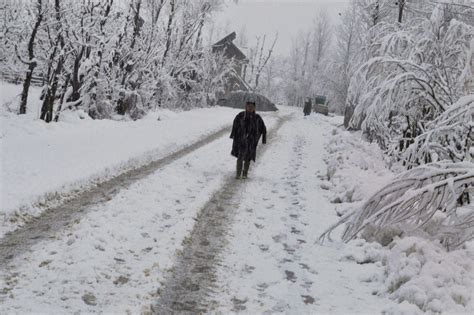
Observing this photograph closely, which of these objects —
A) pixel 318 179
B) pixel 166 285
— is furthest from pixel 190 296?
pixel 318 179

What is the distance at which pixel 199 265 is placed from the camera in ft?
15.7

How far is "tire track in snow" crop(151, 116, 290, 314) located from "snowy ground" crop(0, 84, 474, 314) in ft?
0.21

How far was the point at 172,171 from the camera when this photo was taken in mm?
9422

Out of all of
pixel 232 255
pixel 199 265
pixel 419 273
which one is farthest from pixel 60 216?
pixel 419 273

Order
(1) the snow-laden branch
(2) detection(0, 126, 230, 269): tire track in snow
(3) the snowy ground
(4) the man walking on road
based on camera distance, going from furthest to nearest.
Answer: (4) the man walking on road → (2) detection(0, 126, 230, 269): tire track in snow → (3) the snowy ground → (1) the snow-laden branch

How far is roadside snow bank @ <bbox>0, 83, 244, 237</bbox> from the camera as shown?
6504 millimetres

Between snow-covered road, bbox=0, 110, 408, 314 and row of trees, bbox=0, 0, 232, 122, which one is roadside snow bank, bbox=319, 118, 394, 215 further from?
row of trees, bbox=0, 0, 232, 122

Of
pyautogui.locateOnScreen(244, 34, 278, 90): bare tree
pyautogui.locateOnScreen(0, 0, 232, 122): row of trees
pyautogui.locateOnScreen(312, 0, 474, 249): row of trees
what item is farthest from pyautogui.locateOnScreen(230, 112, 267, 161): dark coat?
pyautogui.locateOnScreen(244, 34, 278, 90): bare tree

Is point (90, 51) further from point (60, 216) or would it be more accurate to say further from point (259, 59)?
point (259, 59)

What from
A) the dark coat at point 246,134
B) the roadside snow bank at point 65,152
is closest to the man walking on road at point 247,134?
the dark coat at point 246,134

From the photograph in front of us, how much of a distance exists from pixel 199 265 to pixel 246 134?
18.8 feet

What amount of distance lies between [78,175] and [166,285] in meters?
4.45

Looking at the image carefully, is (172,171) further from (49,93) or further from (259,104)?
(259,104)

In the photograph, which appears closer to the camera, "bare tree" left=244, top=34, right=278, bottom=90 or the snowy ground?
the snowy ground
